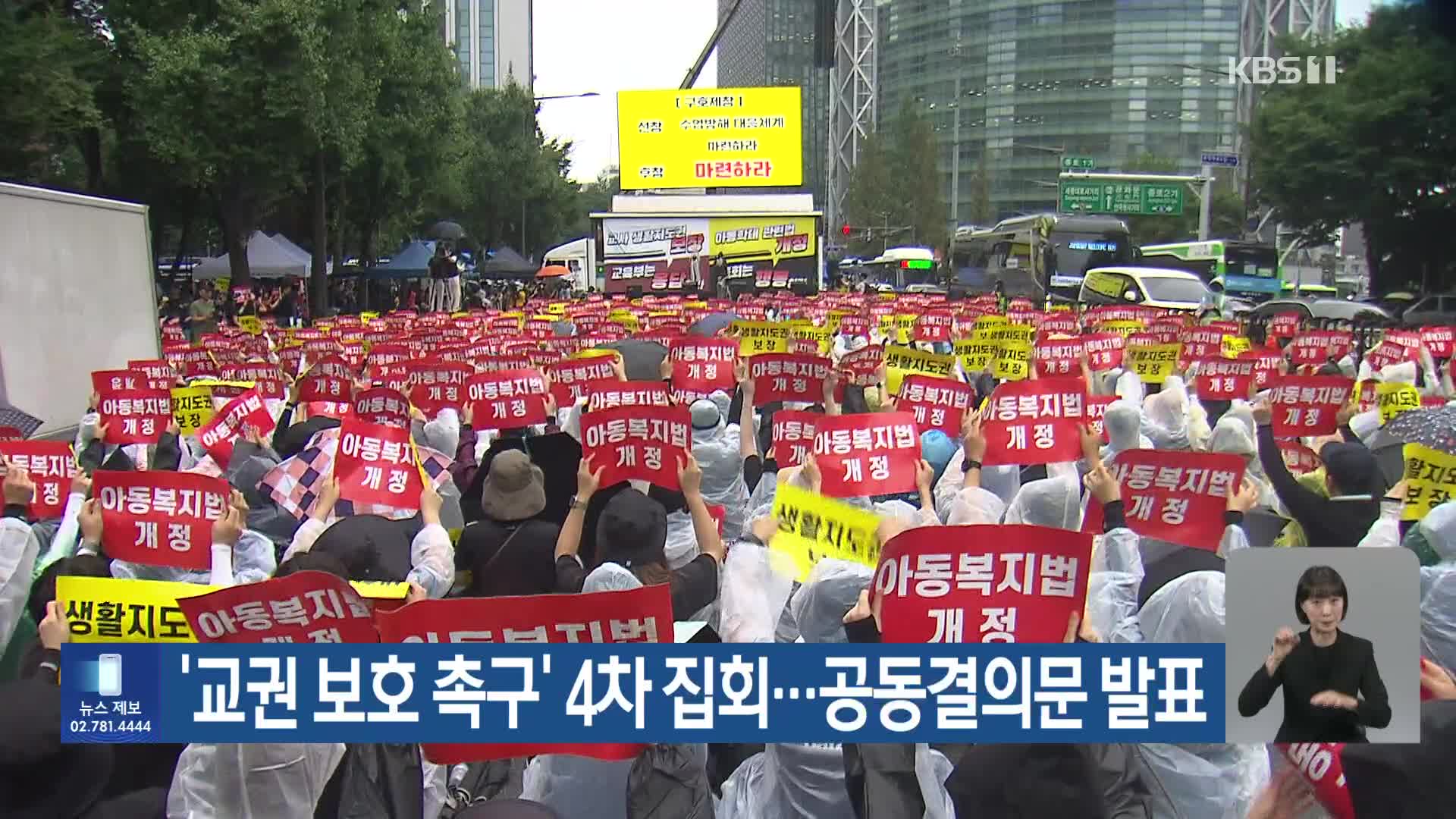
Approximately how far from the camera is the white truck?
1202 centimetres

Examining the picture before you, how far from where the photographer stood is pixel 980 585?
3.03 m

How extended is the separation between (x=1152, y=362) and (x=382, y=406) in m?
5.76

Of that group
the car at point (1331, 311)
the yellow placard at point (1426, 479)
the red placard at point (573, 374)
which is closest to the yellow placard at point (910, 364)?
the red placard at point (573, 374)

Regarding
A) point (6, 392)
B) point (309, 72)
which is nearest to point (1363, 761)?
point (6, 392)

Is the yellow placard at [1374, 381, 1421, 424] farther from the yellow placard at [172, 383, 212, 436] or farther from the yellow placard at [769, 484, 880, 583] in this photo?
the yellow placard at [172, 383, 212, 436]

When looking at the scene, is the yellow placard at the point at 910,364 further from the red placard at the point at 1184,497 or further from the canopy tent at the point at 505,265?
the canopy tent at the point at 505,265

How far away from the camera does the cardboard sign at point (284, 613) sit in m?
2.99

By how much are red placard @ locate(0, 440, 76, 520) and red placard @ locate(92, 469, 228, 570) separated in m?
0.91

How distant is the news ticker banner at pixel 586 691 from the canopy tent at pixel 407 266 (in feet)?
115

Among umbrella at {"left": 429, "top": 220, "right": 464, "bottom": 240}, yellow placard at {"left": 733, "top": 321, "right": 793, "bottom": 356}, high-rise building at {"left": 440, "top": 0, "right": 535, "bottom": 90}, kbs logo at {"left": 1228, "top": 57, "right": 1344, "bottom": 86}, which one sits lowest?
yellow placard at {"left": 733, "top": 321, "right": 793, "bottom": 356}

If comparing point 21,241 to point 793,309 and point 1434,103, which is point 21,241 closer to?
point 793,309

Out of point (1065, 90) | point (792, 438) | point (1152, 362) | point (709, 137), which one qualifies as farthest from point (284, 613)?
point (1065, 90)

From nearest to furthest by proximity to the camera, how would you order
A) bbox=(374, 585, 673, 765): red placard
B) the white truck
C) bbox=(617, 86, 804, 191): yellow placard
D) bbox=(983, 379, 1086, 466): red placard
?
bbox=(374, 585, 673, 765): red placard, bbox=(983, 379, 1086, 466): red placard, the white truck, bbox=(617, 86, 804, 191): yellow placard

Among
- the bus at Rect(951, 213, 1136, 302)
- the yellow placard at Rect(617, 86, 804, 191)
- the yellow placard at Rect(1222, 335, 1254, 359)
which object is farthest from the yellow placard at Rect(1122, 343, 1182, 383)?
the yellow placard at Rect(617, 86, 804, 191)
